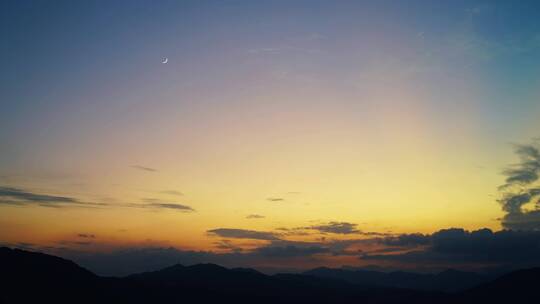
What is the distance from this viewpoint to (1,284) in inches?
7160

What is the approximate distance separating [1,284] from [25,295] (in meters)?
12.9

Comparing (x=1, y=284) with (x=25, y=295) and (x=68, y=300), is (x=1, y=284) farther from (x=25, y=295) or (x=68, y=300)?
(x=68, y=300)

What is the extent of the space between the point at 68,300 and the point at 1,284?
29256 millimetres

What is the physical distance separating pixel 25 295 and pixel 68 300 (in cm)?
2060

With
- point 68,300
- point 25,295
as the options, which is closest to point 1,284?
point 25,295

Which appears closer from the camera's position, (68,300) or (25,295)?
(25,295)

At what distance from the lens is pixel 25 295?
589 ft

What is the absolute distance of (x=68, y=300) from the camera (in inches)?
7677

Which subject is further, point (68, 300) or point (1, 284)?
point (68, 300)
